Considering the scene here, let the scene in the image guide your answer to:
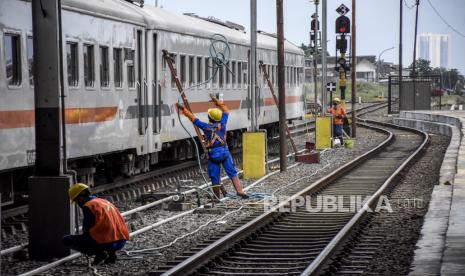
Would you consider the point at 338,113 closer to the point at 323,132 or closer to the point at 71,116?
the point at 323,132

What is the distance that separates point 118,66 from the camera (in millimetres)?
19844

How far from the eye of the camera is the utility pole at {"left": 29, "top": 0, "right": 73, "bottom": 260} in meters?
12.9

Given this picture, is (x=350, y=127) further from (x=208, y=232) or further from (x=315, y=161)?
(x=208, y=232)

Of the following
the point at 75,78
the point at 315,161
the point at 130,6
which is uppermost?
the point at 130,6

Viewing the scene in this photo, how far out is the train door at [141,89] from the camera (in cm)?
2116

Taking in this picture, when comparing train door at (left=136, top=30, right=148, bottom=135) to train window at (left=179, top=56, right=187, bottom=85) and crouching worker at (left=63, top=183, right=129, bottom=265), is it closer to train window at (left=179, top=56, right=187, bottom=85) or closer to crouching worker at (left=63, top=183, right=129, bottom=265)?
train window at (left=179, top=56, right=187, bottom=85)

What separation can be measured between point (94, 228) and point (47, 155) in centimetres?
135

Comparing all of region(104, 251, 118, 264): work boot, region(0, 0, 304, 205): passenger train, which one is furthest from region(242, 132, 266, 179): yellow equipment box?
region(104, 251, 118, 264): work boot

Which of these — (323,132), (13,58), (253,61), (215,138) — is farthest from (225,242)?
(323,132)

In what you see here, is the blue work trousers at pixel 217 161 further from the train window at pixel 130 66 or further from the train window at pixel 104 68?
the train window at pixel 130 66

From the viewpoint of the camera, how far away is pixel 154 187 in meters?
22.2

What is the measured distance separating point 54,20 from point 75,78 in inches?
176

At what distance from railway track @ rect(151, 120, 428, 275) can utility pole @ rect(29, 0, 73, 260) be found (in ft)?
4.83

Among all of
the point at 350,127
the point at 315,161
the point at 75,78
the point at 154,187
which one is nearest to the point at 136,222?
the point at 75,78
